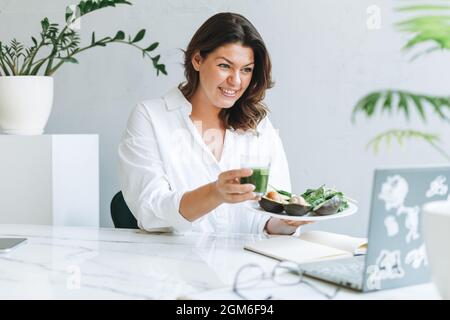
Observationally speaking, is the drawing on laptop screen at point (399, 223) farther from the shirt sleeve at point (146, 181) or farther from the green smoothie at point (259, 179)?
the shirt sleeve at point (146, 181)

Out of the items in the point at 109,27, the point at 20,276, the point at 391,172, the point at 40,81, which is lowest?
the point at 20,276

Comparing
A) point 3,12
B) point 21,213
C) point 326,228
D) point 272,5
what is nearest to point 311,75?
point 272,5

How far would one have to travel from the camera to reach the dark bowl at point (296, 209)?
155 centimetres

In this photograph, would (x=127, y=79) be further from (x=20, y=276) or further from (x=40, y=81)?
(x=20, y=276)

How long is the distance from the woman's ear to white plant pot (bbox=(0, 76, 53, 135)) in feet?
2.40

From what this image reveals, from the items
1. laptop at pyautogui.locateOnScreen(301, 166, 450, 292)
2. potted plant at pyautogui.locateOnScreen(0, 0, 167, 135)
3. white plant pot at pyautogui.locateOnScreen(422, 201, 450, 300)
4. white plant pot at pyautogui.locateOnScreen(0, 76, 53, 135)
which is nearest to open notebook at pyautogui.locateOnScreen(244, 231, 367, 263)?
laptop at pyautogui.locateOnScreen(301, 166, 450, 292)

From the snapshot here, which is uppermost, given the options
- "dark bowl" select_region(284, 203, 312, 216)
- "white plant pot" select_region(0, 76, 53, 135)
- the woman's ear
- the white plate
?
the woman's ear

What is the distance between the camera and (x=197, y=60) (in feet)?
7.09

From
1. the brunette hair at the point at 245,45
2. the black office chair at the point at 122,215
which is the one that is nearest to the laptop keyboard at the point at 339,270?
the brunette hair at the point at 245,45

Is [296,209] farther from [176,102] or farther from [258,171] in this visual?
[176,102]

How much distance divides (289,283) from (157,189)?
79cm

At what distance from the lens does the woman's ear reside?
2.14 meters

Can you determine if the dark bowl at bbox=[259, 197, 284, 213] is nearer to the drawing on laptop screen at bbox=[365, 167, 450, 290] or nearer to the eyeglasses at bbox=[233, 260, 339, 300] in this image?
the eyeglasses at bbox=[233, 260, 339, 300]

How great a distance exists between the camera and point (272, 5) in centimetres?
279
